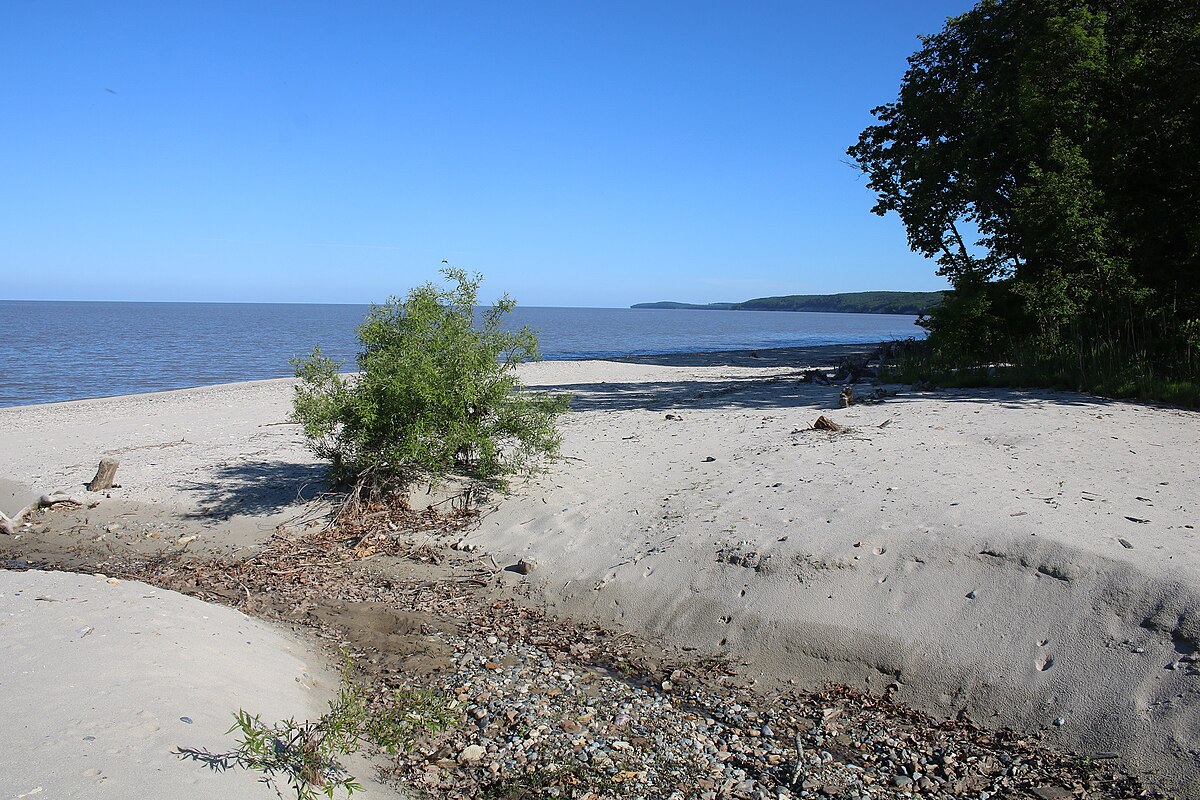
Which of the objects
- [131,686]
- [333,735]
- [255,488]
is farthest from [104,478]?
[333,735]

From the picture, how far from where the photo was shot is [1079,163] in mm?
14109

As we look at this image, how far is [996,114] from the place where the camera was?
17281mm

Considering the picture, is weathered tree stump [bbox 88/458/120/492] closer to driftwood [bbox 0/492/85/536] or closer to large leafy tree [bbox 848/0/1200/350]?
driftwood [bbox 0/492/85/536]

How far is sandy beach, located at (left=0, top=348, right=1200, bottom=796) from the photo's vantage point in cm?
473

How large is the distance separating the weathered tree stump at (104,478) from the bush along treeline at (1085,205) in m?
13.6

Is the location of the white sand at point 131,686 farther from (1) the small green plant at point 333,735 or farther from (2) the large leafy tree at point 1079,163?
(2) the large leafy tree at point 1079,163

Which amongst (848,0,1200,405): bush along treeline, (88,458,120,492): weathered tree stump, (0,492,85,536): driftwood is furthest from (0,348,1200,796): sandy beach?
(848,0,1200,405): bush along treeline

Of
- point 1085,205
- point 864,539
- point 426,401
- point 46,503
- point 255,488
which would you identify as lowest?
point 46,503

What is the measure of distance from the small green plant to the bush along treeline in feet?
38.3

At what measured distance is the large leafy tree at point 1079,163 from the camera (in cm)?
1346

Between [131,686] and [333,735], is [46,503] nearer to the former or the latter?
[131,686]

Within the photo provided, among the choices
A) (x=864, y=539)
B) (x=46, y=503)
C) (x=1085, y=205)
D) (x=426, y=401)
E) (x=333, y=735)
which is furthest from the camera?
(x=1085, y=205)

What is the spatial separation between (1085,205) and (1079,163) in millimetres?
855

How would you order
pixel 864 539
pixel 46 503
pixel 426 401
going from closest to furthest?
1. pixel 864 539
2. pixel 426 401
3. pixel 46 503
